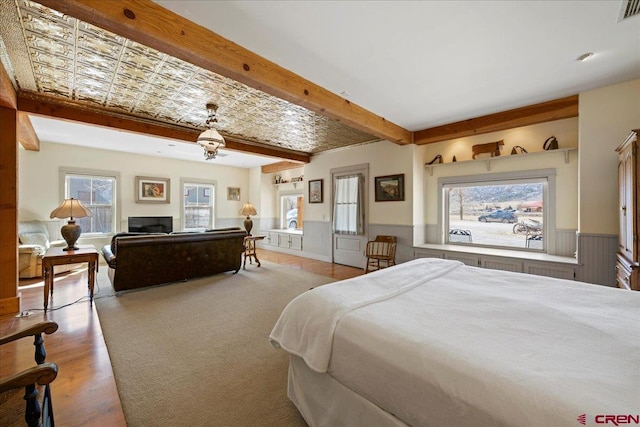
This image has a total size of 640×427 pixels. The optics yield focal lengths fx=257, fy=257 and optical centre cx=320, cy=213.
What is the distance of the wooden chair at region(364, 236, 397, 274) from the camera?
4.77 m

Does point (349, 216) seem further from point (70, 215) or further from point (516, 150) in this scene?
point (70, 215)

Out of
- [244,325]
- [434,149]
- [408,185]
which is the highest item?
[434,149]

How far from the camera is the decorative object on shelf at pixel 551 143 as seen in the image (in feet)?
12.1

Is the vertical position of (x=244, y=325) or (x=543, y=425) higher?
(x=543, y=425)

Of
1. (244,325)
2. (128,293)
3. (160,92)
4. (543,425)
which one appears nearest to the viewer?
(543,425)

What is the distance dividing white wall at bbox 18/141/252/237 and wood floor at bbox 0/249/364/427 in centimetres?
240

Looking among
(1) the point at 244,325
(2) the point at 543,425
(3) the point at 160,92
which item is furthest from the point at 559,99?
(3) the point at 160,92

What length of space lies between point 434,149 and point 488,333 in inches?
177

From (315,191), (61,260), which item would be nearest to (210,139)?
(61,260)

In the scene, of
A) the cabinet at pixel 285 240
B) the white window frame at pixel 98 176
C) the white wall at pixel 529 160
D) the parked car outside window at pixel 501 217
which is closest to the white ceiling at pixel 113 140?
the white window frame at pixel 98 176

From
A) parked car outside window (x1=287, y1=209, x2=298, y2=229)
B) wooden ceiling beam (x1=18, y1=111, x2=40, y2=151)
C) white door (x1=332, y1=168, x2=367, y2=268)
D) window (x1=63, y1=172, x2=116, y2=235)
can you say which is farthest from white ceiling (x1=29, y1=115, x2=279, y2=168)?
white door (x1=332, y1=168, x2=367, y2=268)

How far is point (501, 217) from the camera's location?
169 inches

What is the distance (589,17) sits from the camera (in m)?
1.96

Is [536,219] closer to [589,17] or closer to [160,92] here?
[589,17]
